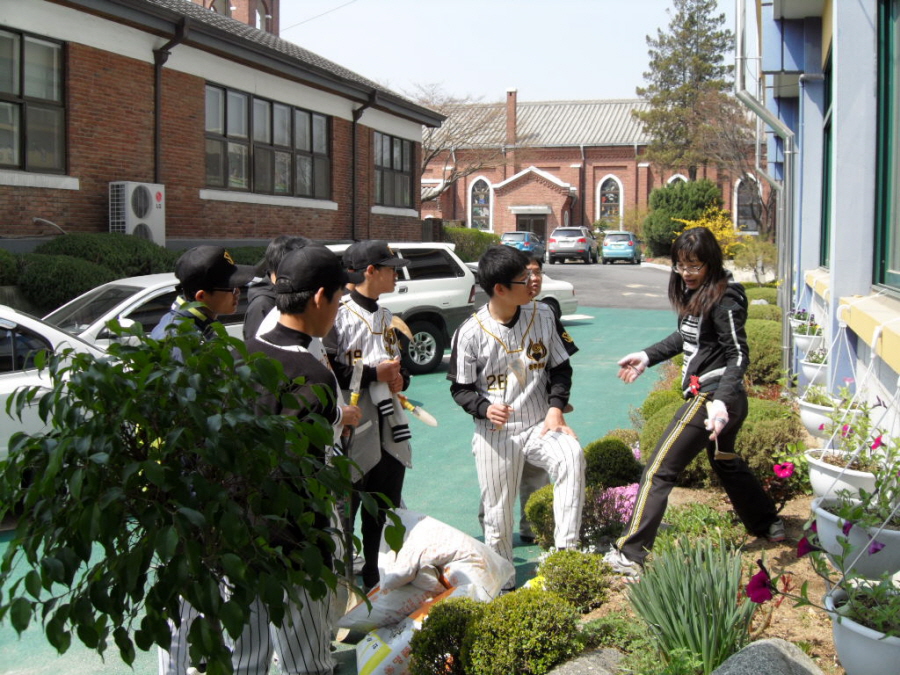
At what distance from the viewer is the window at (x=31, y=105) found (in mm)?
13445

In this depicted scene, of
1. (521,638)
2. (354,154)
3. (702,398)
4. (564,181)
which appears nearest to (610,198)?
(564,181)

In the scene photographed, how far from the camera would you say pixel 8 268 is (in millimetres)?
11547

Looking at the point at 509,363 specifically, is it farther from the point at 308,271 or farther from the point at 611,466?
the point at 308,271

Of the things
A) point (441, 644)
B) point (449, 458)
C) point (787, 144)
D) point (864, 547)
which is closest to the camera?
point (864, 547)

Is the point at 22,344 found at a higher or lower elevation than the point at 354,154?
lower

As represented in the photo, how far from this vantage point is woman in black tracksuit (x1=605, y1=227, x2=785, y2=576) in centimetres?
446

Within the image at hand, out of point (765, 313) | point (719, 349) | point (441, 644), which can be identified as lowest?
point (441, 644)

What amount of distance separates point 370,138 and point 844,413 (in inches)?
789

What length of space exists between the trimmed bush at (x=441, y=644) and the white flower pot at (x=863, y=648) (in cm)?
131

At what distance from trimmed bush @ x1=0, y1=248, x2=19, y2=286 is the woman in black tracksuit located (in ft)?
30.3

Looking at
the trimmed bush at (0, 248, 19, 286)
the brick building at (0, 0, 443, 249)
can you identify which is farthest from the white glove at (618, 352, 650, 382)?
the brick building at (0, 0, 443, 249)

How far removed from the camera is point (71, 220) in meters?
14.4

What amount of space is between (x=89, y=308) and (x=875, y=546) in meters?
7.33

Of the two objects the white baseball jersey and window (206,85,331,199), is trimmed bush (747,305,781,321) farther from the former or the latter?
window (206,85,331,199)
